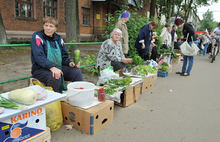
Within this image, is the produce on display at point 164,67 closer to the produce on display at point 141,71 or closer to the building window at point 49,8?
the produce on display at point 141,71

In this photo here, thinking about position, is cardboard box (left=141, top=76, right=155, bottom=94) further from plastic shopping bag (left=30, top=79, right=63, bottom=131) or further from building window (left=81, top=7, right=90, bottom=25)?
building window (left=81, top=7, right=90, bottom=25)

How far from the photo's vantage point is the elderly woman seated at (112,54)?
14.0 ft

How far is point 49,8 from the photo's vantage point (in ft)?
49.4

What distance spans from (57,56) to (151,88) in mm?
2956

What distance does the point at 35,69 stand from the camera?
3000 mm

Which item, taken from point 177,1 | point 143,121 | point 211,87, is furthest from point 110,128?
point 177,1

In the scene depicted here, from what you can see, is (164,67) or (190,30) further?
(164,67)

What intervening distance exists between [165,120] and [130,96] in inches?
35.2

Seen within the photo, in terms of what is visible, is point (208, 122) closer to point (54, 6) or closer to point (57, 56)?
point (57, 56)

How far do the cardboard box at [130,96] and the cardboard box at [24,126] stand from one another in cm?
182

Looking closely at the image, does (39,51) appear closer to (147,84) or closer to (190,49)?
(147,84)

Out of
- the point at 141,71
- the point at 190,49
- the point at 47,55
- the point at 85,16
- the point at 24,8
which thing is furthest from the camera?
the point at 85,16

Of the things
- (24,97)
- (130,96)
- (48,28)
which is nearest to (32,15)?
(48,28)

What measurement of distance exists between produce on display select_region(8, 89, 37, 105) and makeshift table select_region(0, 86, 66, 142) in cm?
6
